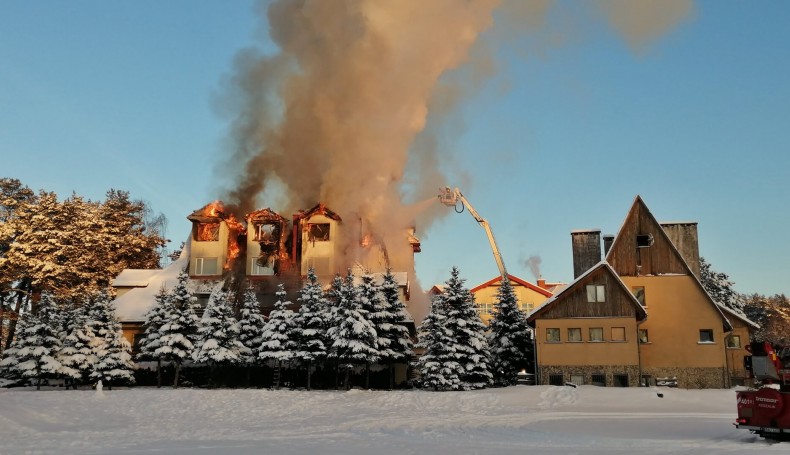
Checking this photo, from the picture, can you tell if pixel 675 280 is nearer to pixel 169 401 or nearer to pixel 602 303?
pixel 602 303

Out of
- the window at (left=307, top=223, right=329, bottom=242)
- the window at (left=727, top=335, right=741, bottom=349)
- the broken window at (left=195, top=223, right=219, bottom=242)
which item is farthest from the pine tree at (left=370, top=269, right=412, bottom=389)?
the window at (left=727, top=335, right=741, bottom=349)

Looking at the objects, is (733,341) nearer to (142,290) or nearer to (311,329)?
(311,329)

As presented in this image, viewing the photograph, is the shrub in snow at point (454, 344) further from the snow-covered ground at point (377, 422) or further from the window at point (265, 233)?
the window at point (265, 233)

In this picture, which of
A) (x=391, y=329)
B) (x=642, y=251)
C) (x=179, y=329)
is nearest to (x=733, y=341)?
(x=642, y=251)

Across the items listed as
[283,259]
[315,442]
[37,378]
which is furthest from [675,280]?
[37,378]

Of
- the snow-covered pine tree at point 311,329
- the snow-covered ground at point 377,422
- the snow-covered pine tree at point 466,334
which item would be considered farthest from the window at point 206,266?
the snow-covered pine tree at point 466,334

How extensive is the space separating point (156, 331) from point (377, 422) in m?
22.5

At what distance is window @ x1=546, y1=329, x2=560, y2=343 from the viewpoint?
4254cm

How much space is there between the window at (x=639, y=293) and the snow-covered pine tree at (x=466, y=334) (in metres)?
13.4

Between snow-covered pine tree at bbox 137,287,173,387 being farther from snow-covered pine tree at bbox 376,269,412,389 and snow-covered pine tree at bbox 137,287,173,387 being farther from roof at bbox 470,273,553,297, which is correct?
roof at bbox 470,273,553,297

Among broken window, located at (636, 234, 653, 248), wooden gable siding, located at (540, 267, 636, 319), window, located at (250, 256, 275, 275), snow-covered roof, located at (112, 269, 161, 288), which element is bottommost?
wooden gable siding, located at (540, 267, 636, 319)

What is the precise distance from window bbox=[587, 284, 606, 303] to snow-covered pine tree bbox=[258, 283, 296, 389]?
64.5 feet

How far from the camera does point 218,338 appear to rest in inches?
1649

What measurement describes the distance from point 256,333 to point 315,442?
2408 cm
